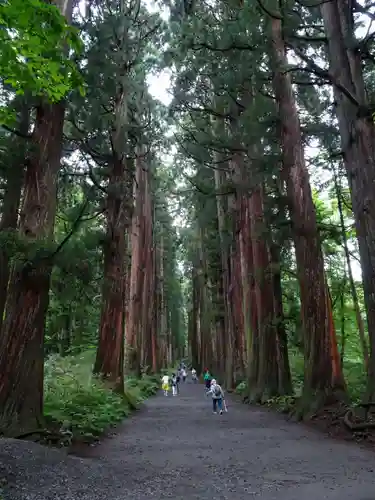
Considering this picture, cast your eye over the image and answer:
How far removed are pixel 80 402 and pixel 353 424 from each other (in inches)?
207

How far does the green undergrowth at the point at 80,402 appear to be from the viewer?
7.59 m

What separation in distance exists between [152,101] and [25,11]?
547 inches

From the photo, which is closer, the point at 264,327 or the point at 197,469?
the point at 197,469

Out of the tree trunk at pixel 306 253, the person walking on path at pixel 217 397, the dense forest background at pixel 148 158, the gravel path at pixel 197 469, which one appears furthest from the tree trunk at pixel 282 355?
the gravel path at pixel 197 469

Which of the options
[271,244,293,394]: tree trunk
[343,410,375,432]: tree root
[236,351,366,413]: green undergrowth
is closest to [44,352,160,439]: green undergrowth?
[236,351,366,413]: green undergrowth

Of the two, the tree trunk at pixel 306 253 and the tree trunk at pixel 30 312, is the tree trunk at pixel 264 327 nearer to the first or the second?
the tree trunk at pixel 306 253

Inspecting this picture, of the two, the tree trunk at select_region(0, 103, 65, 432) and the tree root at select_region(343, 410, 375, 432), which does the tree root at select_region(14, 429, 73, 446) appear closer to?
the tree trunk at select_region(0, 103, 65, 432)

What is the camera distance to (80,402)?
28.9 ft

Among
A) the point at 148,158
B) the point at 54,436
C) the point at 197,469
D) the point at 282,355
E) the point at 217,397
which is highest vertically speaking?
the point at 148,158

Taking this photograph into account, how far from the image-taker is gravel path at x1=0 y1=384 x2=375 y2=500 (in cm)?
446

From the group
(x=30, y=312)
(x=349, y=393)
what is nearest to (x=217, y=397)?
(x=349, y=393)

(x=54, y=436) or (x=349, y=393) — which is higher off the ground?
(x=349, y=393)

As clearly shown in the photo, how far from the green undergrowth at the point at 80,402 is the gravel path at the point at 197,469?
1.96ft

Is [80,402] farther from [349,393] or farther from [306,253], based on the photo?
[349,393]
